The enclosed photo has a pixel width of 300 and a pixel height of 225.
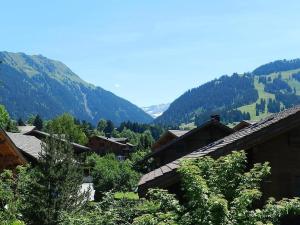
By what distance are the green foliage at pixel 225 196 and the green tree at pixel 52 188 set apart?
1038cm

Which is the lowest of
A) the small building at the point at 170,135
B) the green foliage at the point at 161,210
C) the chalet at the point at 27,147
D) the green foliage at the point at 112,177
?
the green foliage at the point at 112,177

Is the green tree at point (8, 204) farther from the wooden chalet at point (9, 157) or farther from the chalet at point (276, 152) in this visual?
the wooden chalet at point (9, 157)

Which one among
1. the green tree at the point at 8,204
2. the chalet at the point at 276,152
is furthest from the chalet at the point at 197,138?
the chalet at the point at 276,152

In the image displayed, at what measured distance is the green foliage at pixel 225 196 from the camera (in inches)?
332

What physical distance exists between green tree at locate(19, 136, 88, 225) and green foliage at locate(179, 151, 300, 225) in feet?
34.0

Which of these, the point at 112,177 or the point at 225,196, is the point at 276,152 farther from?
the point at 112,177

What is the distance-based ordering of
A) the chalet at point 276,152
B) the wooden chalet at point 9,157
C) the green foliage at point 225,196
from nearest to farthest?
the green foliage at point 225,196 < the chalet at point 276,152 < the wooden chalet at point 9,157

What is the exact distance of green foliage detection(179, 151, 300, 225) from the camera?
8.44 meters

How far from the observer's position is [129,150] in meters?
147

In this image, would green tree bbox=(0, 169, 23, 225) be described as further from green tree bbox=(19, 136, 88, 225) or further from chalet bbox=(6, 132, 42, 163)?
chalet bbox=(6, 132, 42, 163)

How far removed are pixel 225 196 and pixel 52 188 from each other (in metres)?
11.9

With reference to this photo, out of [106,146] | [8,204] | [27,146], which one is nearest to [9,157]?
[8,204]

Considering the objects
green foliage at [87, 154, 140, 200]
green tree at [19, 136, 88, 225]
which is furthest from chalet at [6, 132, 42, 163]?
green tree at [19, 136, 88, 225]

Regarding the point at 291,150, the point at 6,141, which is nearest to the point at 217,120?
the point at 6,141
